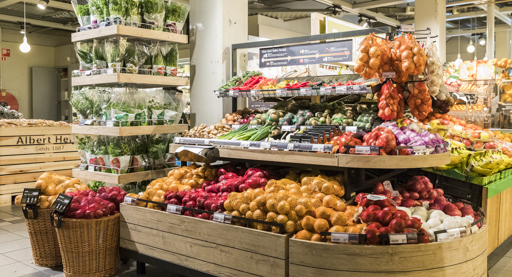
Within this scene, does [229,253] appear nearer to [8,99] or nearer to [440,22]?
[440,22]

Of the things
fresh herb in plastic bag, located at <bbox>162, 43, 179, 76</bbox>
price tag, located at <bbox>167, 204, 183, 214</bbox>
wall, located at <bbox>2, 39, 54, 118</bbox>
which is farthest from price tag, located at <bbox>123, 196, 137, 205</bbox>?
wall, located at <bbox>2, 39, 54, 118</bbox>

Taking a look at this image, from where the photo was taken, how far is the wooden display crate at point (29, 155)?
6.61 metres

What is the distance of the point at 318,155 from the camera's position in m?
3.16

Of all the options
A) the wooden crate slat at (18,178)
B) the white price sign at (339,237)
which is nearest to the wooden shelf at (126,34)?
the white price sign at (339,237)

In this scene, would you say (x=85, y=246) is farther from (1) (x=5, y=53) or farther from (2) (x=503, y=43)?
(2) (x=503, y=43)

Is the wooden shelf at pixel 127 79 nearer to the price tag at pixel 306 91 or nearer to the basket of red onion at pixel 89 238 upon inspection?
the basket of red onion at pixel 89 238

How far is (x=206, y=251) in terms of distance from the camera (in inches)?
122

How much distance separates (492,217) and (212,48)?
11.7 ft

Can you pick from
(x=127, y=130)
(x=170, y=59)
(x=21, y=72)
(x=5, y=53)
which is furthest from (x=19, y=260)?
(x=21, y=72)

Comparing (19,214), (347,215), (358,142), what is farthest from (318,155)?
(19,214)

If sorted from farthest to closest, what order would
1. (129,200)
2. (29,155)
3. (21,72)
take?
(21,72), (29,155), (129,200)

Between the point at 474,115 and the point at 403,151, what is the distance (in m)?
4.67

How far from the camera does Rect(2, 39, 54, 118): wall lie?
46.1 feet

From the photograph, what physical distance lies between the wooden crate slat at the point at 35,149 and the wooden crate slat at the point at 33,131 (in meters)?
0.20
